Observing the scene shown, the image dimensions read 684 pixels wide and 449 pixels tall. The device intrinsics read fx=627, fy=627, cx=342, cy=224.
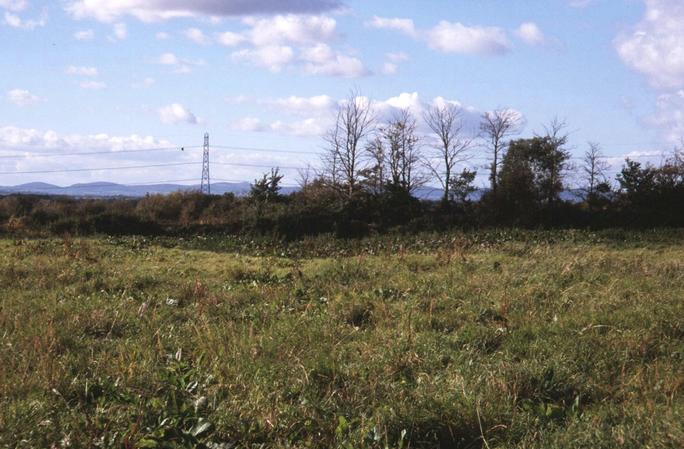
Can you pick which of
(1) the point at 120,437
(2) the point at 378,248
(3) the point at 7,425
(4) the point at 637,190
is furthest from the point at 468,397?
(4) the point at 637,190

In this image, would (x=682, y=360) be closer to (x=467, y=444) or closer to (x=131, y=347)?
(x=467, y=444)

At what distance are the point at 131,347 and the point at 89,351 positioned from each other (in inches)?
15.2

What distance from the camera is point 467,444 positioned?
13.3 ft

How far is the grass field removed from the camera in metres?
4.05

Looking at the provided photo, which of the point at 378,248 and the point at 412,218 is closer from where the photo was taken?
the point at 378,248

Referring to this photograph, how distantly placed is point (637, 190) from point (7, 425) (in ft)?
90.3

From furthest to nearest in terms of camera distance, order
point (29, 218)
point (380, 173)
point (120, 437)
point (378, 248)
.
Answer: point (380, 173) < point (29, 218) < point (378, 248) < point (120, 437)

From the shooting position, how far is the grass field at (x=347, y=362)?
4051mm

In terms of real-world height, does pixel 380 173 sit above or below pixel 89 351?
above

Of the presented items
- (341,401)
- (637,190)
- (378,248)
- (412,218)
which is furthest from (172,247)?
(637,190)

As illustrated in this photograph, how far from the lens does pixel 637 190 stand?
26953mm

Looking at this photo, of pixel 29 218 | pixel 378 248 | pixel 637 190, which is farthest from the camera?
pixel 29 218

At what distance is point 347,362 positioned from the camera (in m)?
5.66

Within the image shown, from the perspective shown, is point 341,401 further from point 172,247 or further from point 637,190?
point 637,190
